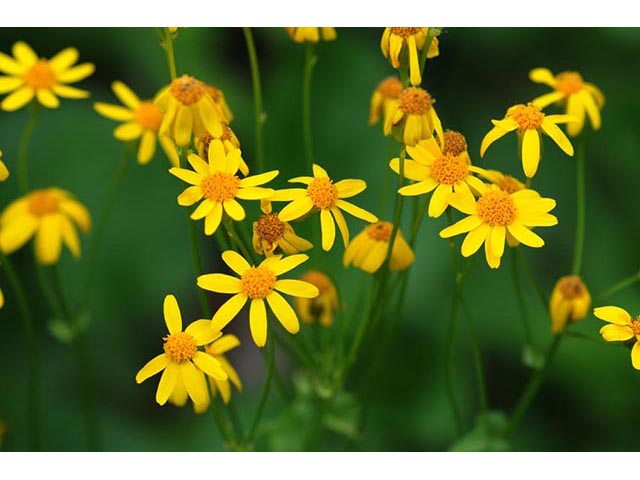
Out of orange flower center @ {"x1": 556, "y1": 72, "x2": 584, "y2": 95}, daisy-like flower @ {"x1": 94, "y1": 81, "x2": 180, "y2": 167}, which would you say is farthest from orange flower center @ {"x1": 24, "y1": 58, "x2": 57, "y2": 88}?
orange flower center @ {"x1": 556, "y1": 72, "x2": 584, "y2": 95}

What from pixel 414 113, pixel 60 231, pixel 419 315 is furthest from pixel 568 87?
pixel 60 231

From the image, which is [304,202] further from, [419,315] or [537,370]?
[419,315]

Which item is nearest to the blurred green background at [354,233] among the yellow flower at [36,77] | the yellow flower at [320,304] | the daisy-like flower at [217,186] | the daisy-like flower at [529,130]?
the yellow flower at [320,304]

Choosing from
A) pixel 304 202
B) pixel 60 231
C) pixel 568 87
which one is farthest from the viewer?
pixel 568 87

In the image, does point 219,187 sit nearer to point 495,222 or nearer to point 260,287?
point 260,287

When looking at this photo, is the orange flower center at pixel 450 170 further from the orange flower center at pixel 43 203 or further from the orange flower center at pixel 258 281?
the orange flower center at pixel 43 203

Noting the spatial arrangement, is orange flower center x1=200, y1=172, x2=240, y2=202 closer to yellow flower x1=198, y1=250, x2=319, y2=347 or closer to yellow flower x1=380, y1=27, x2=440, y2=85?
yellow flower x1=198, y1=250, x2=319, y2=347

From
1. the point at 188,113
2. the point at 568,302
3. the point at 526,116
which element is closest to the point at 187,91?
the point at 188,113
